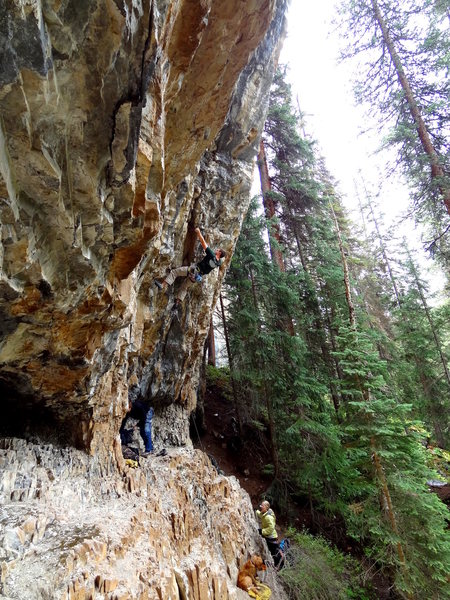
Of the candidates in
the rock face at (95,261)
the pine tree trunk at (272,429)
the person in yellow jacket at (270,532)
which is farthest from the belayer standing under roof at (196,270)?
the person in yellow jacket at (270,532)

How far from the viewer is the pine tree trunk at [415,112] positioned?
9395 millimetres

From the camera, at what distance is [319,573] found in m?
8.52

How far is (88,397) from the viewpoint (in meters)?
5.54

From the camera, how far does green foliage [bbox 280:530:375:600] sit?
8.04 m

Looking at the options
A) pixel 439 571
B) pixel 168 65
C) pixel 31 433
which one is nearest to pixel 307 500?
pixel 439 571

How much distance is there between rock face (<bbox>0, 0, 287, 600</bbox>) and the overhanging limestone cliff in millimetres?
14

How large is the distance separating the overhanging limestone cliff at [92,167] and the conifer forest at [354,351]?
5.92 m

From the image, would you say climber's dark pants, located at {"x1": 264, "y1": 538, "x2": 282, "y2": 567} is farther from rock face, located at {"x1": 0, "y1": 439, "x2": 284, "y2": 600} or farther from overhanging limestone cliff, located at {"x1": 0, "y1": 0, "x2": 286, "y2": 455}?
overhanging limestone cliff, located at {"x1": 0, "y1": 0, "x2": 286, "y2": 455}

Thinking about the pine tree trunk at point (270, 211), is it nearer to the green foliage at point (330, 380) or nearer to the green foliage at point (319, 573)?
the green foliage at point (330, 380)

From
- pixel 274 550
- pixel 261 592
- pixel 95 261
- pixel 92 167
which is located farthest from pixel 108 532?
pixel 274 550

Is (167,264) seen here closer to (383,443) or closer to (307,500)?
(383,443)

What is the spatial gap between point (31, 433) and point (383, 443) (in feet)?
26.2

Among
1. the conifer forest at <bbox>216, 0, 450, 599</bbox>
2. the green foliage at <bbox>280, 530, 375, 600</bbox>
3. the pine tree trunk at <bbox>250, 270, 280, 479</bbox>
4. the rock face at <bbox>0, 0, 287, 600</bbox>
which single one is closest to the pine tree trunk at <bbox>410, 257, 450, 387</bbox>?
the conifer forest at <bbox>216, 0, 450, 599</bbox>

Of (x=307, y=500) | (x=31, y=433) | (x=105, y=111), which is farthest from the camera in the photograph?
(x=307, y=500)
